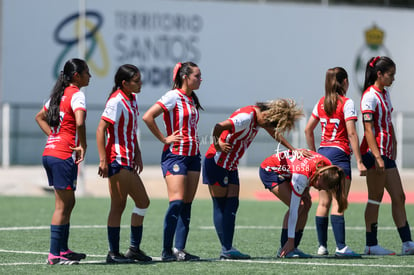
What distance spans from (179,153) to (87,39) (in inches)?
881

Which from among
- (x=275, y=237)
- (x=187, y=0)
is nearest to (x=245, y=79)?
(x=187, y=0)

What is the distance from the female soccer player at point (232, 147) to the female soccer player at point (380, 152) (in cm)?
121

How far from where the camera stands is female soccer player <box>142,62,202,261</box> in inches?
374

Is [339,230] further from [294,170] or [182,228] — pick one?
[182,228]

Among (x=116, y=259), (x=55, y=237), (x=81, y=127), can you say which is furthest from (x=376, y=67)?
(x=55, y=237)

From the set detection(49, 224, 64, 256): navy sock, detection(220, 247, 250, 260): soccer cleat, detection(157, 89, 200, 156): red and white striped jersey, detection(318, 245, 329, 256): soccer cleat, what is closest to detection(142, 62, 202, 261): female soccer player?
detection(157, 89, 200, 156): red and white striped jersey

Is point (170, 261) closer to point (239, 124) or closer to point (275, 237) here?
point (239, 124)

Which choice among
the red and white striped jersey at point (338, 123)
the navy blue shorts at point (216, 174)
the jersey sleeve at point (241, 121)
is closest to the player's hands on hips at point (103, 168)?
the navy blue shorts at point (216, 174)

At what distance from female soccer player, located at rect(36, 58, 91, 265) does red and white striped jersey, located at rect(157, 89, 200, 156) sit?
93 cm

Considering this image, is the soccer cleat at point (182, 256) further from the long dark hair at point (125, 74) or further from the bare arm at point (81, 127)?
the long dark hair at point (125, 74)

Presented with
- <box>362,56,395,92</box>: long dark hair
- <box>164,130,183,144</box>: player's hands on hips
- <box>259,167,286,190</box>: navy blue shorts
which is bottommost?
<box>259,167,286,190</box>: navy blue shorts

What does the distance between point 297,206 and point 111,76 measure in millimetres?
22401

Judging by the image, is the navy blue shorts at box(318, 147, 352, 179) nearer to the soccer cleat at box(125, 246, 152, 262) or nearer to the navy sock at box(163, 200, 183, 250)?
the navy sock at box(163, 200, 183, 250)

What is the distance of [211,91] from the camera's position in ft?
112
